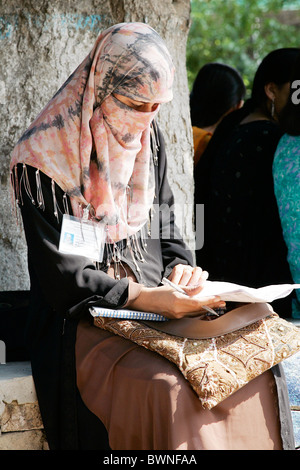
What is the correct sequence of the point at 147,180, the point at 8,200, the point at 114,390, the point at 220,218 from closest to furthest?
the point at 114,390 → the point at 147,180 → the point at 8,200 → the point at 220,218

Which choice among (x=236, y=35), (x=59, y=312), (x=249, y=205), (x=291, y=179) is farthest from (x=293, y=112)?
(x=236, y=35)

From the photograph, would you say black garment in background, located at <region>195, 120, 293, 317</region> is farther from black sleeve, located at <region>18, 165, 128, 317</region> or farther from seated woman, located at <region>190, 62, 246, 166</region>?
black sleeve, located at <region>18, 165, 128, 317</region>

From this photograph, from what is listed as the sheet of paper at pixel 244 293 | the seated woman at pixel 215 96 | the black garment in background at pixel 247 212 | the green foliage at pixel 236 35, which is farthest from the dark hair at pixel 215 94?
the green foliage at pixel 236 35

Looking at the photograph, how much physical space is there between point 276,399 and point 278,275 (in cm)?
114

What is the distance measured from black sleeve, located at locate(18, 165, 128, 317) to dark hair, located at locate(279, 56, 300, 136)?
1137 millimetres

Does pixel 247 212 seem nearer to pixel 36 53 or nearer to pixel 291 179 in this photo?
pixel 291 179

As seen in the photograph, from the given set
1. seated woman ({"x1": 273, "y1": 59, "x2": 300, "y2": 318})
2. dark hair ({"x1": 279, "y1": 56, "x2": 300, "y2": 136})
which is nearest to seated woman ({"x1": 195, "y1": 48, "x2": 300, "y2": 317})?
seated woman ({"x1": 273, "y1": 59, "x2": 300, "y2": 318})

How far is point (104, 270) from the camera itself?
7.63ft

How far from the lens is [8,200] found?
2.91 metres

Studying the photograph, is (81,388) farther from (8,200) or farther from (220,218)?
(220,218)

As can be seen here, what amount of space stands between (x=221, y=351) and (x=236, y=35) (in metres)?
9.80

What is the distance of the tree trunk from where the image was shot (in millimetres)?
2910

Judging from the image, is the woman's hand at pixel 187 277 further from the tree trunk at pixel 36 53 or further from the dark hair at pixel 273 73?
the dark hair at pixel 273 73

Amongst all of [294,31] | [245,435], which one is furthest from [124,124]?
[294,31]
